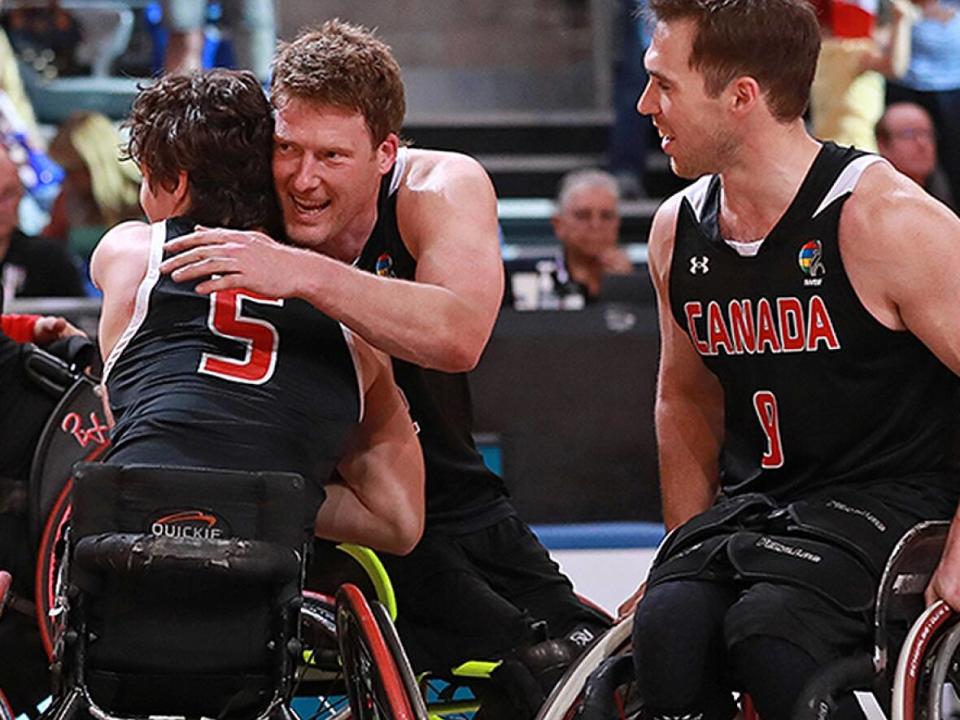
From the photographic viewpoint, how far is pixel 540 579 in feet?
11.0

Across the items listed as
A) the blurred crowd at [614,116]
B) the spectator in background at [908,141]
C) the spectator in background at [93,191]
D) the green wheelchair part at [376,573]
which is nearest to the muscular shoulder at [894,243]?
the green wheelchair part at [376,573]

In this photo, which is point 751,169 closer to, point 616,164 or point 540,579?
point 540,579

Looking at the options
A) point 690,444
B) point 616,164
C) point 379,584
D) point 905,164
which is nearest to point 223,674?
point 379,584

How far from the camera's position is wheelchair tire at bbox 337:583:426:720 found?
2.54m

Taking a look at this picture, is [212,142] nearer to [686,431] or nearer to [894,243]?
[686,431]

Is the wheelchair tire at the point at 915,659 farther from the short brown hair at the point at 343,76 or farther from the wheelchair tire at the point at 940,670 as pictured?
the short brown hair at the point at 343,76

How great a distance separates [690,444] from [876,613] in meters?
0.61

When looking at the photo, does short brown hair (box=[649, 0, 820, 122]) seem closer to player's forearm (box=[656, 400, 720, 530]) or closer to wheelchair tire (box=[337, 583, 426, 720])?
player's forearm (box=[656, 400, 720, 530])

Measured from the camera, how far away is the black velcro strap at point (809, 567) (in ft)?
8.57

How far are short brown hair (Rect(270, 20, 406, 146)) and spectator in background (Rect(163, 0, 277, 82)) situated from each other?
4697 millimetres

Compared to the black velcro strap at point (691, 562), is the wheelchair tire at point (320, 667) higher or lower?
lower

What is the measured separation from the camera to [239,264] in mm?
2658

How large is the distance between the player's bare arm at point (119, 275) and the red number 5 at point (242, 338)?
136mm

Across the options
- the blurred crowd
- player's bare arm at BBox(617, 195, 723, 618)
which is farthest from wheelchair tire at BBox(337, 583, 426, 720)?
the blurred crowd
